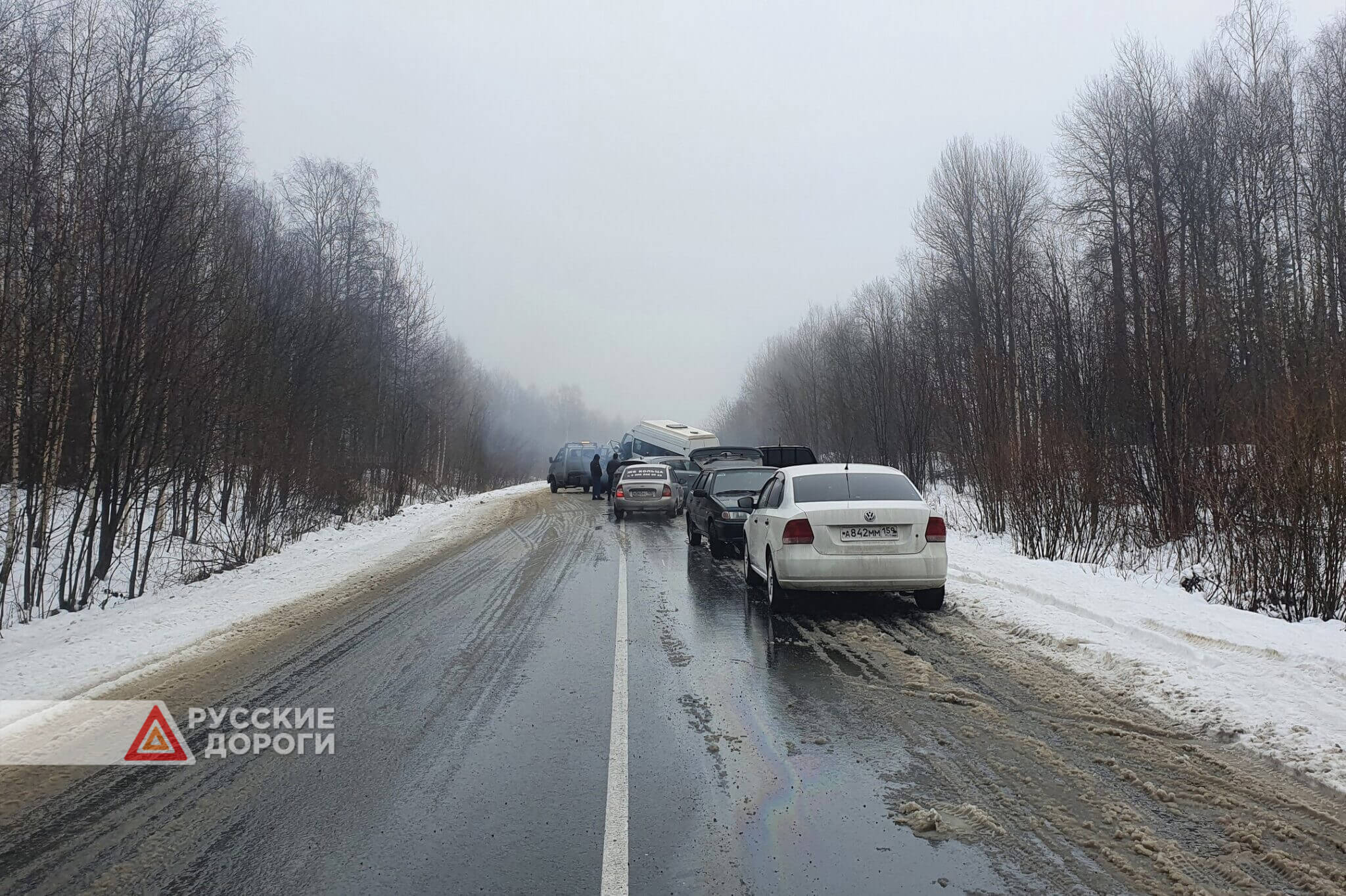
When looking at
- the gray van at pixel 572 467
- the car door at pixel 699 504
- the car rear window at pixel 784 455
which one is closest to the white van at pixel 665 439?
the gray van at pixel 572 467

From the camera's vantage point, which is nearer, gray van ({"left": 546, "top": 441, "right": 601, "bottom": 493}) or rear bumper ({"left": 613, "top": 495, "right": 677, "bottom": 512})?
rear bumper ({"left": 613, "top": 495, "right": 677, "bottom": 512})

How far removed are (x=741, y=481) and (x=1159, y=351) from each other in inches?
290

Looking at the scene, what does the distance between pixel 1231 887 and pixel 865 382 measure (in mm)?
31261

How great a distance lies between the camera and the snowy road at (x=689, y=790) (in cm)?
322

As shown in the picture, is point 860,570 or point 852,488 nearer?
point 860,570

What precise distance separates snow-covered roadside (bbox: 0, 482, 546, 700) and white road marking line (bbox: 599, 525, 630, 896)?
4042 mm

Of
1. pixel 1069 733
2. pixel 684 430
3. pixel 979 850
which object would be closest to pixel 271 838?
pixel 979 850

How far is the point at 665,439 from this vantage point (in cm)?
4022

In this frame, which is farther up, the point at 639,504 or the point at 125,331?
the point at 125,331

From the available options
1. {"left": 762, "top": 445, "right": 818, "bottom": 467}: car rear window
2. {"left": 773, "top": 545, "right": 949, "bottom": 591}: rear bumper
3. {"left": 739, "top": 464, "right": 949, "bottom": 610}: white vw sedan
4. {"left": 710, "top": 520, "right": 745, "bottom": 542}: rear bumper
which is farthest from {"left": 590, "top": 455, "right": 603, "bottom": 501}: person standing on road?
{"left": 773, "top": 545, "right": 949, "bottom": 591}: rear bumper

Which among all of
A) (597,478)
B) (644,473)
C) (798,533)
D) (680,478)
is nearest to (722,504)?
(798,533)

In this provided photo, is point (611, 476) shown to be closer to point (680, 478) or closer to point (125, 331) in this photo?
point (680, 478)

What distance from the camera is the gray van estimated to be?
4091 centimetres

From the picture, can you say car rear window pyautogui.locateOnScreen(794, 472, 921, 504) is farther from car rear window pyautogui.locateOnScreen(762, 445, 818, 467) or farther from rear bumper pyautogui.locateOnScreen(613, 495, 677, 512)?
car rear window pyautogui.locateOnScreen(762, 445, 818, 467)
